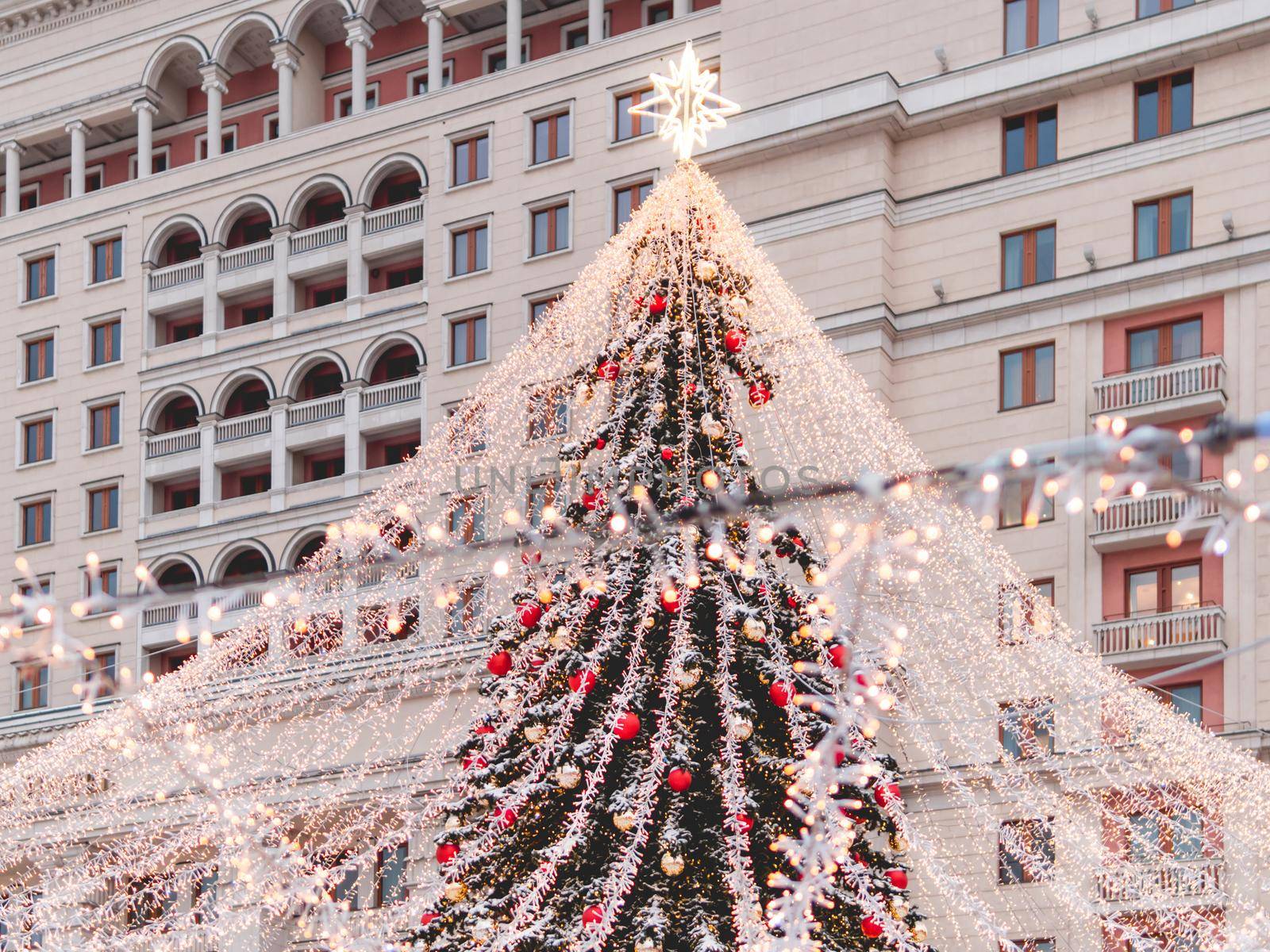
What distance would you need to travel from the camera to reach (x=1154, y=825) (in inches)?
930

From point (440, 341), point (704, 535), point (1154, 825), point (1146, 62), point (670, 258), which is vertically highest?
point (1146, 62)

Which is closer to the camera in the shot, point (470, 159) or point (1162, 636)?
point (1162, 636)

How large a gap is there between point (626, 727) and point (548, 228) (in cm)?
2229

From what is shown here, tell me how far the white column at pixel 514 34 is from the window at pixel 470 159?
1407 mm

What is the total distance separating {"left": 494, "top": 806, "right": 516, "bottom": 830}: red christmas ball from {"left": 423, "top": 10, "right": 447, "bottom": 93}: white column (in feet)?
81.7

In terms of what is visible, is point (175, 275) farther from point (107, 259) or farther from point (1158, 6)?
point (1158, 6)

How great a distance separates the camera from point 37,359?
41.2 m

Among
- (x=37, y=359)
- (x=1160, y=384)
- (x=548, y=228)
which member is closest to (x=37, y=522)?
(x=37, y=359)

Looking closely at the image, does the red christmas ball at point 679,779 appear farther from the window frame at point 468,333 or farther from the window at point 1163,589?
the window frame at point 468,333

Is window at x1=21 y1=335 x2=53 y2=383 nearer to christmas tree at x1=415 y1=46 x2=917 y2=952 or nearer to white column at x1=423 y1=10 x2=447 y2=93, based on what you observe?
white column at x1=423 y1=10 x2=447 y2=93

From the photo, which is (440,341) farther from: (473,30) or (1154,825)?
(1154,825)

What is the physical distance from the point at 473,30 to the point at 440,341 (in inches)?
248

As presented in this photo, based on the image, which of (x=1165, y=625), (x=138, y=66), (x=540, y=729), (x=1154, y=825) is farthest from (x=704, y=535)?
(x=138, y=66)

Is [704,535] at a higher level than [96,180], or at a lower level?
lower
